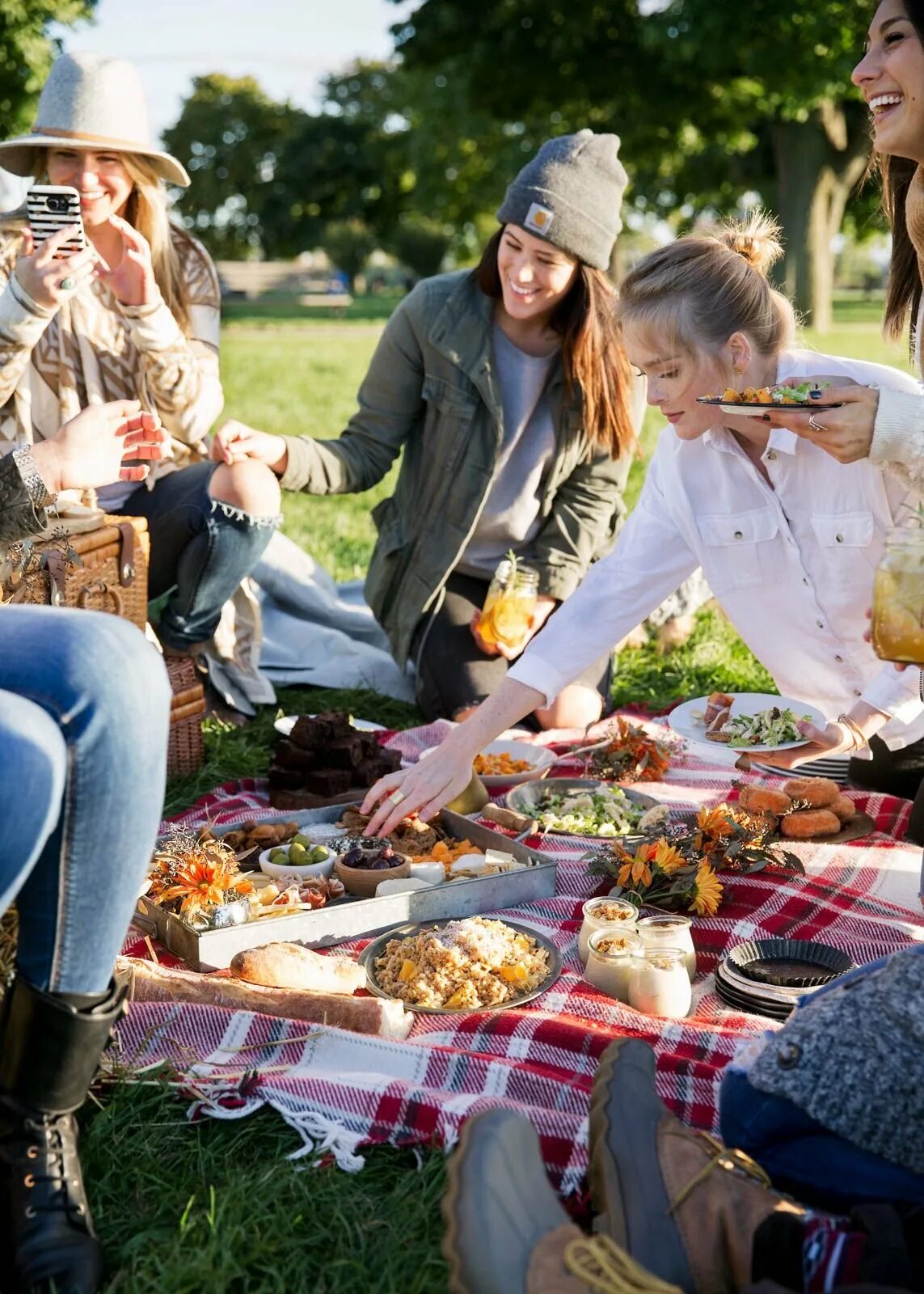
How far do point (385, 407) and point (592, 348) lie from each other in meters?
0.80

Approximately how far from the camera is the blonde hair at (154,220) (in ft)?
14.9

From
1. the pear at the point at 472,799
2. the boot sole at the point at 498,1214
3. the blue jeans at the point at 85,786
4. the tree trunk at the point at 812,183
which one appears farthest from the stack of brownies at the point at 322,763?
the tree trunk at the point at 812,183

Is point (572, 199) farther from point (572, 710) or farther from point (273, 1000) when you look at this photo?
point (273, 1000)

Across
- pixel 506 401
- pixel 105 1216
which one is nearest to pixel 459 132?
pixel 506 401

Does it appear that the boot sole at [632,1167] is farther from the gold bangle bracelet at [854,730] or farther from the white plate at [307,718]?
the white plate at [307,718]

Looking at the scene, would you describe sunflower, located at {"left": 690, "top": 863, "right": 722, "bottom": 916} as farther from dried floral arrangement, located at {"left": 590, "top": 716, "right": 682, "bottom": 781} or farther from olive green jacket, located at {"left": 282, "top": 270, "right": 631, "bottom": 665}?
olive green jacket, located at {"left": 282, "top": 270, "right": 631, "bottom": 665}

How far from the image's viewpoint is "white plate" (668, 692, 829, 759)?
3.57m

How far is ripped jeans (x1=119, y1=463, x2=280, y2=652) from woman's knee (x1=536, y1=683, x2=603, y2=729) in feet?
3.84

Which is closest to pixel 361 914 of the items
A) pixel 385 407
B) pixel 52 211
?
pixel 52 211

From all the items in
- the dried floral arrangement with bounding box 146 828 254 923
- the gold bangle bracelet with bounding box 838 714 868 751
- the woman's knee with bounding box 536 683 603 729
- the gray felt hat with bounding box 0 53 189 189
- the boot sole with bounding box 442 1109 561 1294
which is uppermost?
the gray felt hat with bounding box 0 53 189 189

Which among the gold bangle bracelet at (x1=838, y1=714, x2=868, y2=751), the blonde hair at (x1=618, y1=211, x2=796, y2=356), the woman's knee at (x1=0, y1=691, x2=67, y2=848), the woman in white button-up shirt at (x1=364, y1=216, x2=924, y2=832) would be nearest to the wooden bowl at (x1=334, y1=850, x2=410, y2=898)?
the woman in white button-up shirt at (x1=364, y1=216, x2=924, y2=832)

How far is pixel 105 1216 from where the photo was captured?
2.22 meters

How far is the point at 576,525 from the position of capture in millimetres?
5164

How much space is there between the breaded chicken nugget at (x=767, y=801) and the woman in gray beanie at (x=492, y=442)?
3.89 ft
